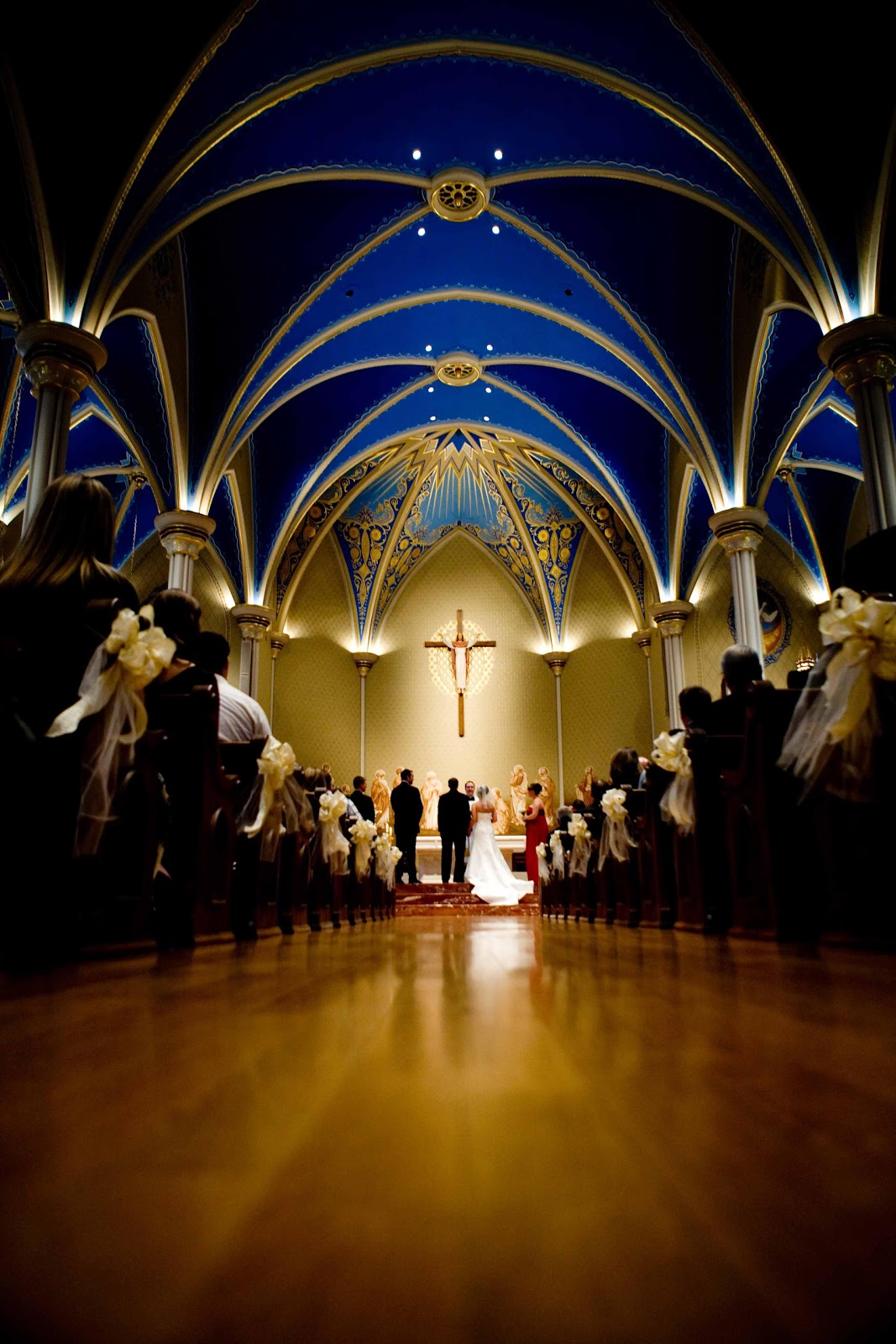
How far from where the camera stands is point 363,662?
16812mm

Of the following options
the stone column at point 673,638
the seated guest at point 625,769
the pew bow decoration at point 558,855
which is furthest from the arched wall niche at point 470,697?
the seated guest at point 625,769

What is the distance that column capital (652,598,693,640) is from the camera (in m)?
14.6

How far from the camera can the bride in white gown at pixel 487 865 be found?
11531 millimetres

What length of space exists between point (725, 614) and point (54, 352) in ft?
35.1

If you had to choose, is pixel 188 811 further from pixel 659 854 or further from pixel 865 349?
pixel 865 349

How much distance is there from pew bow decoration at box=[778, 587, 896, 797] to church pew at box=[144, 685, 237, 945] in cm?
197

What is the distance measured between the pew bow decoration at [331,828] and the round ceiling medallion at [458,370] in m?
10.1

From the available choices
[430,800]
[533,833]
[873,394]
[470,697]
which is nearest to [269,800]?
[873,394]

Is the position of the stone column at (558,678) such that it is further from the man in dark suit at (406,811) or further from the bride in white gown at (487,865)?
the man in dark suit at (406,811)

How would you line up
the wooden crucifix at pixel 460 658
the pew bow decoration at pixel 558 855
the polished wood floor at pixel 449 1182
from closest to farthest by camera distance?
the polished wood floor at pixel 449 1182
the pew bow decoration at pixel 558 855
the wooden crucifix at pixel 460 658

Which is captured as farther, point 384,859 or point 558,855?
point 558,855

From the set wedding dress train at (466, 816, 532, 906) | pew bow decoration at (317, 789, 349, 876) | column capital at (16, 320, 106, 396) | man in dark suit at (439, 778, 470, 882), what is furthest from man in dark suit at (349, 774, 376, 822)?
column capital at (16, 320, 106, 396)

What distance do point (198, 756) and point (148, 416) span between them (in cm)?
892

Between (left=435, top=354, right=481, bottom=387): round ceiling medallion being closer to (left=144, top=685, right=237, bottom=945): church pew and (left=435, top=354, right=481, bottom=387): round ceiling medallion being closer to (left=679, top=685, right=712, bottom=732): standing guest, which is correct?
(left=679, top=685, right=712, bottom=732): standing guest
